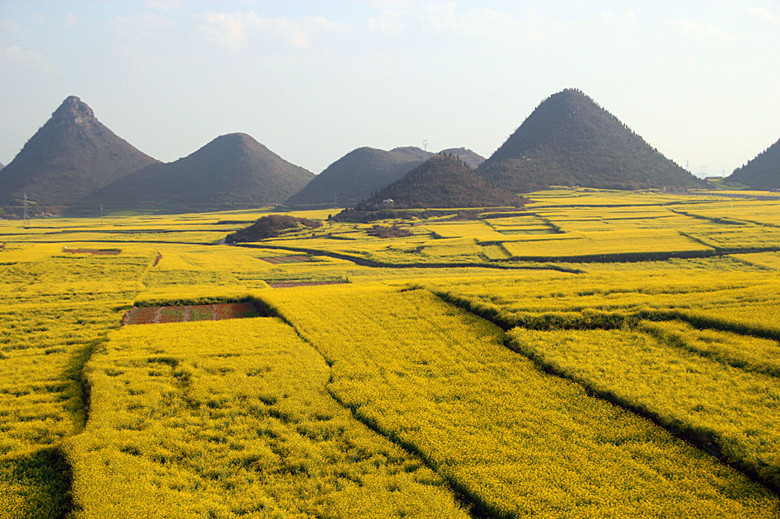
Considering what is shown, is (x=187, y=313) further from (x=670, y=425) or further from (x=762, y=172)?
(x=762, y=172)

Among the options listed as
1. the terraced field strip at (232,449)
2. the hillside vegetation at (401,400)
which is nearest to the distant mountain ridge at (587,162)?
the hillside vegetation at (401,400)

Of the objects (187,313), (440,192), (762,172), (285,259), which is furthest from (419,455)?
(762,172)

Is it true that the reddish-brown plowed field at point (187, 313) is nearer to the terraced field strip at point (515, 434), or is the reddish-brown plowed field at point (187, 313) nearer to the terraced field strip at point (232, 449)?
the terraced field strip at point (232, 449)

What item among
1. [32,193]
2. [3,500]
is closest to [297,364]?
[3,500]

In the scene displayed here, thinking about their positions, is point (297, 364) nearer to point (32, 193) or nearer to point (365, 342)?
point (365, 342)

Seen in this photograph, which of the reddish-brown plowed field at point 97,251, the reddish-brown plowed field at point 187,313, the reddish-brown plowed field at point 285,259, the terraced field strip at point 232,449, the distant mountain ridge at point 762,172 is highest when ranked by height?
the distant mountain ridge at point 762,172

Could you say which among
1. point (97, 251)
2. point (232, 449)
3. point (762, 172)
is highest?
point (762, 172)

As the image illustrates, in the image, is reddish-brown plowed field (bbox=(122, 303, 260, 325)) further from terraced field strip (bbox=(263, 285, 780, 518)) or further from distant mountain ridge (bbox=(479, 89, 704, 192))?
distant mountain ridge (bbox=(479, 89, 704, 192))
